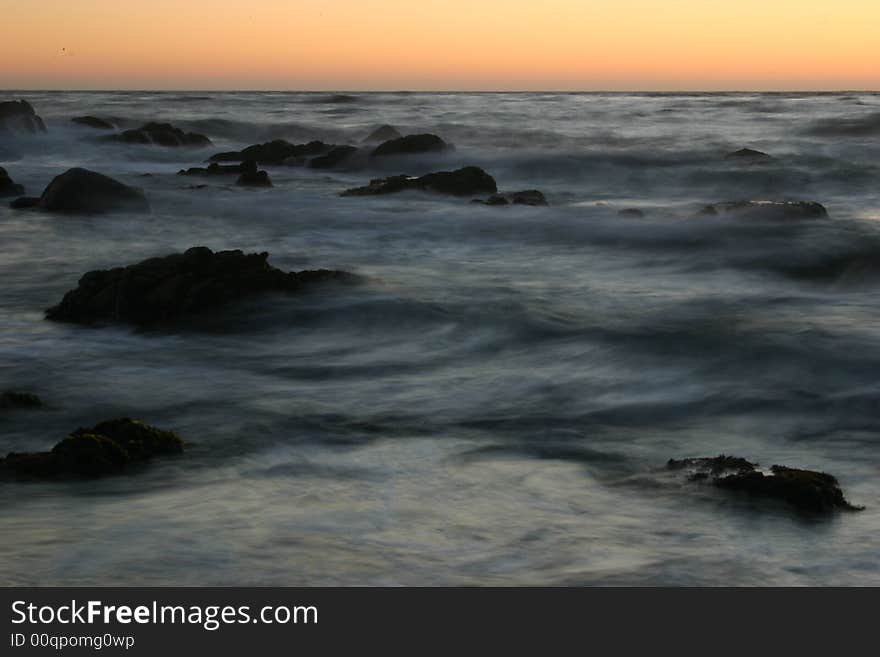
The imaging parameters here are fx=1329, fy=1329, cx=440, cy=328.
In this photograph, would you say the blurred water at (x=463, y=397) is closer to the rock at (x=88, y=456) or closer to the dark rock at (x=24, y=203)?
the rock at (x=88, y=456)

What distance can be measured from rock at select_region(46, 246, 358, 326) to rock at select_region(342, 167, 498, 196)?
518 inches

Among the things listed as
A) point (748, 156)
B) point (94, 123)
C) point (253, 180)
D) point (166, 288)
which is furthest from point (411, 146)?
point (166, 288)

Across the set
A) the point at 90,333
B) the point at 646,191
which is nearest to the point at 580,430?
the point at 90,333

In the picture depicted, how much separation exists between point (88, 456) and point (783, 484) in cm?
405

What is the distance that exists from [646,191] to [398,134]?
57.9 feet

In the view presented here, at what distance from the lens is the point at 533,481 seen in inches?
317

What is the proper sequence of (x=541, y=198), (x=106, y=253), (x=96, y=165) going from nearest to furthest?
(x=106, y=253) → (x=541, y=198) → (x=96, y=165)

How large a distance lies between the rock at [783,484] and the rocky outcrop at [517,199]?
17.1 meters

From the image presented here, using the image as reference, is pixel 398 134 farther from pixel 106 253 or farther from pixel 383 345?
pixel 383 345

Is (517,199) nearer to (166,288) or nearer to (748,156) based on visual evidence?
(748,156)

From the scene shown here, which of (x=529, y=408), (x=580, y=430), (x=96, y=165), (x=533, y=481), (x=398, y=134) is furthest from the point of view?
(x=398, y=134)

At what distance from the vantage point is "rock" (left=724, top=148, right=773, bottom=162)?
34.6 metres

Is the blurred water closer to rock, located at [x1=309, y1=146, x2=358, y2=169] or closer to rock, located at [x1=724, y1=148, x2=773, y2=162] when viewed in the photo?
rock, located at [x1=724, y1=148, x2=773, y2=162]

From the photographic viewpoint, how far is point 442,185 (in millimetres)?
26781
